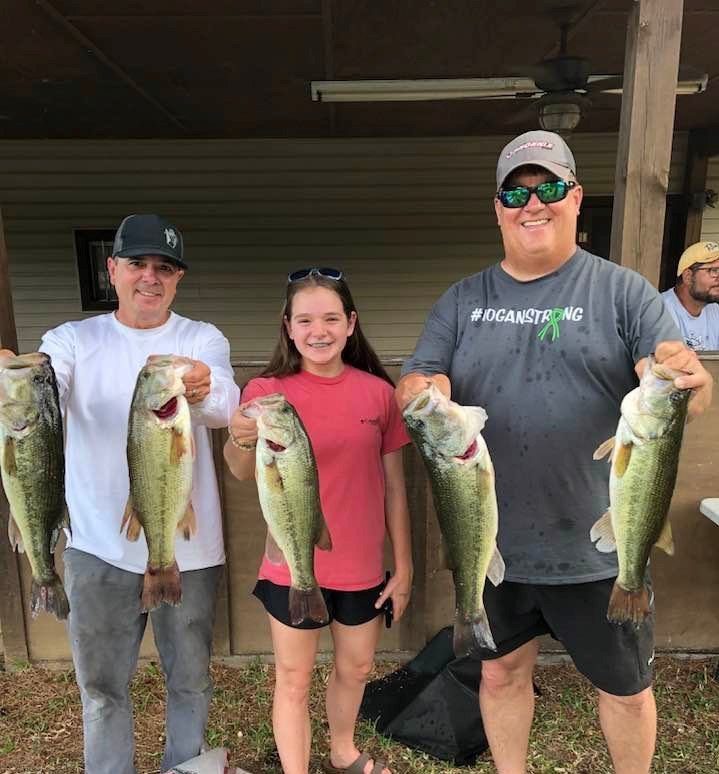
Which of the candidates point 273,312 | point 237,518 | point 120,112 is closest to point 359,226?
point 273,312

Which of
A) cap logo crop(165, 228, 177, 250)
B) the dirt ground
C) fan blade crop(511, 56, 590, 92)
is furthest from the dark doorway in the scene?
cap logo crop(165, 228, 177, 250)

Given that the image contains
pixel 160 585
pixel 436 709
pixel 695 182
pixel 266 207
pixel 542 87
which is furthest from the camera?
pixel 266 207

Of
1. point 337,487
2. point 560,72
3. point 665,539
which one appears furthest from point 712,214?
point 337,487

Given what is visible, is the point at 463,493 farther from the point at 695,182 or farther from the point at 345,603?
the point at 695,182

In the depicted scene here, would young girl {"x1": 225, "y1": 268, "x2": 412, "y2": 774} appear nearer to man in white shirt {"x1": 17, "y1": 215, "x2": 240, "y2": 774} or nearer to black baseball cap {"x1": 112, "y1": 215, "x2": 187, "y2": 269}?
man in white shirt {"x1": 17, "y1": 215, "x2": 240, "y2": 774}

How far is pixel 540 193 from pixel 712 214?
6.22 metres

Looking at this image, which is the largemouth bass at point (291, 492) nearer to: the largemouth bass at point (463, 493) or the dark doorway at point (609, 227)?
the largemouth bass at point (463, 493)

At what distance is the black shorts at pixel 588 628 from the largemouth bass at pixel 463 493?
25 centimetres

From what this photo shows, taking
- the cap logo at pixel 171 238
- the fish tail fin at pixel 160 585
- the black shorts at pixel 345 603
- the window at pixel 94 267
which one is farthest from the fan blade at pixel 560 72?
the window at pixel 94 267

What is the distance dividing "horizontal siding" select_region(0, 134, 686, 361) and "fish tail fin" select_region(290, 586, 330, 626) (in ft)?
17.2

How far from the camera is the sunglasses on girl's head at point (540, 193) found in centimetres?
195

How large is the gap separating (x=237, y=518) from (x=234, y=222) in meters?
4.51

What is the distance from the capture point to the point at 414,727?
294 centimetres

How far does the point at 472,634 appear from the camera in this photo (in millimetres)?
1966
